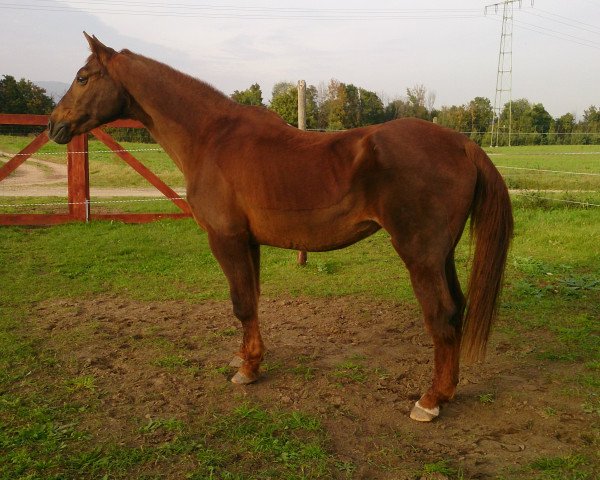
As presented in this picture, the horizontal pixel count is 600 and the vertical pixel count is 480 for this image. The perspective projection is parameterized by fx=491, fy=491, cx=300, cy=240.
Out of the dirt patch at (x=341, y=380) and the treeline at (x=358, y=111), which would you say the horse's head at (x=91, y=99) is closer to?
the dirt patch at (x=341, y=380)

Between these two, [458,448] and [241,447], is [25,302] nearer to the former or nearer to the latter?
[241,447]

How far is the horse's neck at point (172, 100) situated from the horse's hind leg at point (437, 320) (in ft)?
5.64

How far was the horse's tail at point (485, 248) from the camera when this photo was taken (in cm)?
303

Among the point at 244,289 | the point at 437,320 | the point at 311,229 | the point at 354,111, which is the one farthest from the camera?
the point at 354,111

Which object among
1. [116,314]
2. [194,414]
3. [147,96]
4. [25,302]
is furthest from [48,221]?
[194,414]

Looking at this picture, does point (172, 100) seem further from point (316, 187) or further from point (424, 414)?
point (424, 414)

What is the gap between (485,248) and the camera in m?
3.11

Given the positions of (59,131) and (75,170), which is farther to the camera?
(75,170)

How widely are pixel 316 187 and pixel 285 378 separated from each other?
59.1 inches

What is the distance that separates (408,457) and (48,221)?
327 inches

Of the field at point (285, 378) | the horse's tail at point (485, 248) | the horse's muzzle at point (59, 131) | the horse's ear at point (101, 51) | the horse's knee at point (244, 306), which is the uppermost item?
the horse's ear at point (101, 51)

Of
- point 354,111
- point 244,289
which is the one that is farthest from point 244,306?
point 354,111

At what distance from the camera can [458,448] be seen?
9.20ft

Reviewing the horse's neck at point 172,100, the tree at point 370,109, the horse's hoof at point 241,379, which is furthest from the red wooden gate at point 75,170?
the tree at point 370,109
